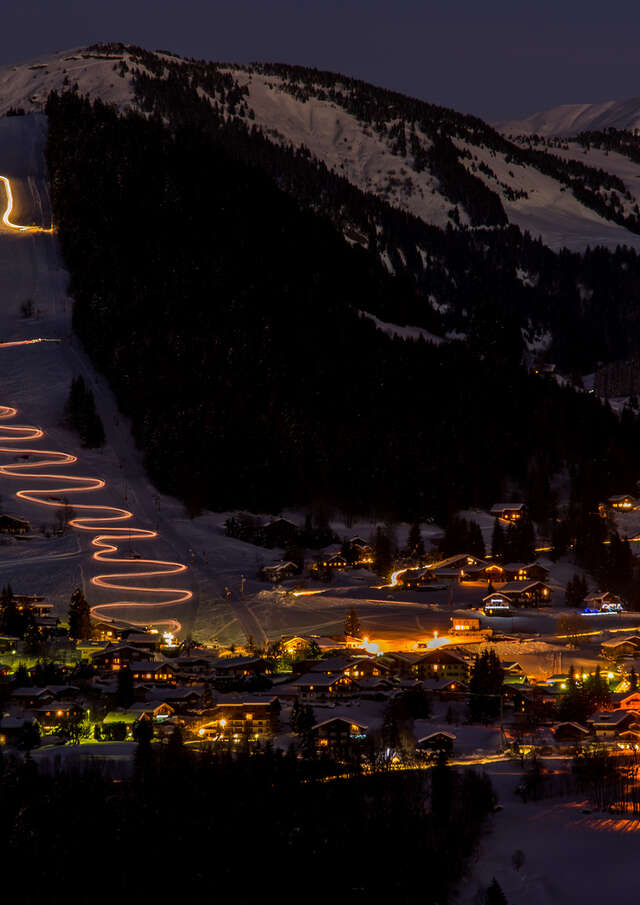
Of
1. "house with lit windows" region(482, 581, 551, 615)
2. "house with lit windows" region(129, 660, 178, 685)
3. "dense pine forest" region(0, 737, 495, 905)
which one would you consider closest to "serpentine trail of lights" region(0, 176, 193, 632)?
"house with lit windows" region(129, 660, 178, 685)

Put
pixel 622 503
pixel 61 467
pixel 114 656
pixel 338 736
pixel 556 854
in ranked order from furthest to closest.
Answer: pixel 61 467, pixel 622 503, pixel 114 656, pixel 338 736, pixel 556 854

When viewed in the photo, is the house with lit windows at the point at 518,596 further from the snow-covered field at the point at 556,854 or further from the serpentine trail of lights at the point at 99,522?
the snow-covered field at the point at 556,854

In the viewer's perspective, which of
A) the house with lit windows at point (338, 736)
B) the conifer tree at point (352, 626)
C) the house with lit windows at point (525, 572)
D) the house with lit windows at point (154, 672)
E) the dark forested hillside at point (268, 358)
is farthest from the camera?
the dark forested hillside at point (268, 358)

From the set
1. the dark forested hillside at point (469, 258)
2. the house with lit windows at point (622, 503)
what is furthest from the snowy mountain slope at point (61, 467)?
the dark forested hillside at point (469, 258)

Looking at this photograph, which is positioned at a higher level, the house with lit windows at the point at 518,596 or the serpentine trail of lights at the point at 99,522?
the serpentine trail of lights at the point at 99,522

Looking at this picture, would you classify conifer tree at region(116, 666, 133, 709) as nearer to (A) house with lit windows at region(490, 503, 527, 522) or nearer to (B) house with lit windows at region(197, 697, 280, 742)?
(B) house with lit windows at region(197, 697, 280, 742)

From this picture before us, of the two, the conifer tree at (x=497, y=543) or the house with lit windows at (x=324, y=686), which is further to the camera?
the conifer tree at (x=497, y=543)

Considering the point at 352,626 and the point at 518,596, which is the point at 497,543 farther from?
the point at 352,626

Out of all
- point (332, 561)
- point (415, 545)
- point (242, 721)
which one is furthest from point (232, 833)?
point (415, 545)
